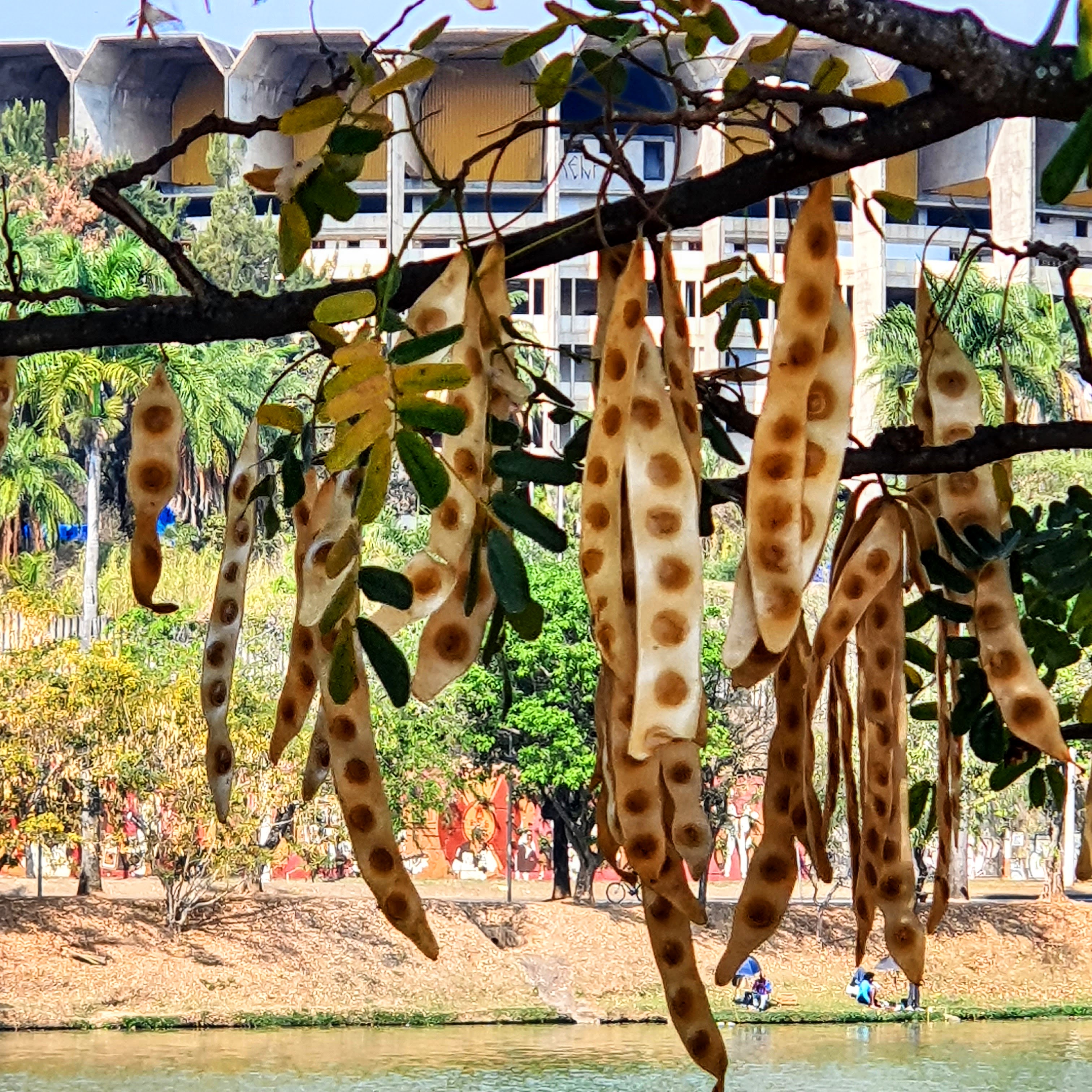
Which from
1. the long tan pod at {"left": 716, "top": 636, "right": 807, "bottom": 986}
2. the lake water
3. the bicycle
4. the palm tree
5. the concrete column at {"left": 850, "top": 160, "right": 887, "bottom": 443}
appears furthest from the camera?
the concrete column at {"left": 850, "top": 160, "right": 887, "bottom": 443}

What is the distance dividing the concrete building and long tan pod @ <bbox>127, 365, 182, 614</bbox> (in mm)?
28954

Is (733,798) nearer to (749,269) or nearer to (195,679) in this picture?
(195,679)

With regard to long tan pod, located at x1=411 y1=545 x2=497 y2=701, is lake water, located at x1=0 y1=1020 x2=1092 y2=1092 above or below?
below

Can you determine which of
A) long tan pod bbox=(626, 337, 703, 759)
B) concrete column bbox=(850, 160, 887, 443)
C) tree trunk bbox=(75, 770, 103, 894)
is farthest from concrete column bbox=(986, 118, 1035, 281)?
long tan pod bbox=(626, 337, 703, 759)

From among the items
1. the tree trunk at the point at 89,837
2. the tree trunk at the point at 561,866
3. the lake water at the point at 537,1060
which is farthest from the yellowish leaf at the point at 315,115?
the tree trunk at the point at 561,866

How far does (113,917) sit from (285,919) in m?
1.73

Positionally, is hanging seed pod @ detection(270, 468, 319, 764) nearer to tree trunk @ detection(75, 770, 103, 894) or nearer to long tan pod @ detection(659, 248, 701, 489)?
long tan pod @ detection(659, 248, 701, 489)

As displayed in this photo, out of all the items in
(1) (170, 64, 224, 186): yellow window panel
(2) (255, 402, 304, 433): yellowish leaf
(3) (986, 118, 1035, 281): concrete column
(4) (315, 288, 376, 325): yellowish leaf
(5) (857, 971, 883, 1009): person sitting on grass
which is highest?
(1) (170, 64, 224, 186): yellow window panel

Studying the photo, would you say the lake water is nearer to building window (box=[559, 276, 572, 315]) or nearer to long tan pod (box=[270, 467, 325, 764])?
long tan pod (box=[270, 467, 325, 764])

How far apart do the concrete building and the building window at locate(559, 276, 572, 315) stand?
0.05 meters

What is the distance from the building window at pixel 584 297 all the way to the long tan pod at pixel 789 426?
35491mm

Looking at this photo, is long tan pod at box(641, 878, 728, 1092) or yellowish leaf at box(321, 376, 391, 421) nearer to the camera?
yellowish leaf at box(321, 376, 391, 421)

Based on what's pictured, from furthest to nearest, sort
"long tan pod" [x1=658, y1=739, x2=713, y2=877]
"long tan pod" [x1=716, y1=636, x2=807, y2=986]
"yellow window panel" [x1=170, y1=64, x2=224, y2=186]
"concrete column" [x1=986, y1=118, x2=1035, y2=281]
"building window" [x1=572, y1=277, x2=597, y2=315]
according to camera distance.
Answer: "yellow window panel" [x1=170, y1=64, x2=224, y2=186] → "building window" [x1=572, y1=277, x2=597, y2=315] → "concrete column" [x1=986, y1=118, x2=1035, y2=281] → "long tan pod" [x1=716, y1=636, x2=807, y2=986] → "long tan pod" [x1=658, y1=739, x2=713, y2=877]

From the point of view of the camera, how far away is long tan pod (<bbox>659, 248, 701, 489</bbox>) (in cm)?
126
